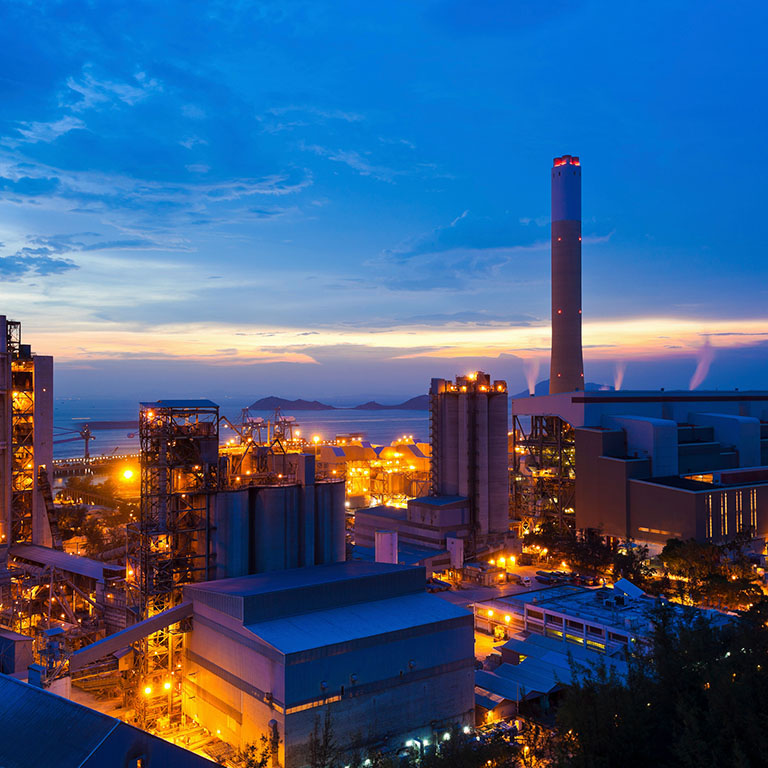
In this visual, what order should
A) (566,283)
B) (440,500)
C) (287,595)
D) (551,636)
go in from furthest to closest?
(566,283) < (440,500) < (551,636) < (287,595)

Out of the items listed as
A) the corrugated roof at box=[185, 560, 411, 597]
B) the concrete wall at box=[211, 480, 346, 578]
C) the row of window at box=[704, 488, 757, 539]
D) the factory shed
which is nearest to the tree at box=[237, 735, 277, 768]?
the factory shed

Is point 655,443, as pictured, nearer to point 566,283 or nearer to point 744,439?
point 744,439

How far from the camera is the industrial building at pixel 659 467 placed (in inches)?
1825

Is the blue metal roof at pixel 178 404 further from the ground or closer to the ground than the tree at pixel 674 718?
further from the ground

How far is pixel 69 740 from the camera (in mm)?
14250

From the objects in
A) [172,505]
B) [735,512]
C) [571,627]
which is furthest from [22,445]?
[735,512]

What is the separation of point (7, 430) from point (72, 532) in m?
12.3

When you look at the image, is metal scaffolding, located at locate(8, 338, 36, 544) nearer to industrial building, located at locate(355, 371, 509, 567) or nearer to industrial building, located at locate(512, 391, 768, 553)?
industrial building, located at locate(355, 371, 509, 567)

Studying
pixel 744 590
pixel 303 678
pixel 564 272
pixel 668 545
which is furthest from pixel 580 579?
pixel 564 272

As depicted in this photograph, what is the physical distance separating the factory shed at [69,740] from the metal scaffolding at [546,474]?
1731 inches

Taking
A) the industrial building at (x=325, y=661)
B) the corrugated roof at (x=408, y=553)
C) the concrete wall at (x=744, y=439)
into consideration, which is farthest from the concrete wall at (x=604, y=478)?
the industrial building at (x=325, y=661)

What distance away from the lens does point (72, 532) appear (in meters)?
47.0

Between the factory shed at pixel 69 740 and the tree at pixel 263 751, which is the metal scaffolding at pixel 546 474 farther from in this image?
the factory shed at pixel 69 740

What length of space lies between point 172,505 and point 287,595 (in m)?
6.86
